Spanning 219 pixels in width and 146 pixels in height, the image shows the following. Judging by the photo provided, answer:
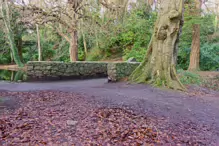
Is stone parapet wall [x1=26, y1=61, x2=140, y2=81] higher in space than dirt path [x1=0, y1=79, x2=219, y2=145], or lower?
higher

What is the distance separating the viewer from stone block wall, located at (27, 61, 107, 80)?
26.3ft

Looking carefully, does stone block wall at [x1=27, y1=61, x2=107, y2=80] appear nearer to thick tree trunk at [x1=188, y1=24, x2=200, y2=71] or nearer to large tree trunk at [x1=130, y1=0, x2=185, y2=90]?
large tree trunk at [x1=130, y1=0, x2=185, y2=90]

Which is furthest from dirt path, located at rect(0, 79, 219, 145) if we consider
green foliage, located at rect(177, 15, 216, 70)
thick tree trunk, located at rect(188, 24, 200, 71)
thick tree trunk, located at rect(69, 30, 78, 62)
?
green foliage, located at rect(177, 15, 216, 70)

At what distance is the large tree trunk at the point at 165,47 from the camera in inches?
273

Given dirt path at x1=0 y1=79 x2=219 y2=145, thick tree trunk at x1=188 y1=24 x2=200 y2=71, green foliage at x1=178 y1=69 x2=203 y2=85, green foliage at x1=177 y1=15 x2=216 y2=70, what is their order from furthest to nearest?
1. green foliage at x1=177 y1=15 x2=216 y2=70
2. thick tree trunk at x1=188 y1=24 x2=200 y2=71
3. green foliage at x1=178 y1=69 x2=203 y2=85
4. dirt path at x1=0 y1=79 x2=219 y2=145

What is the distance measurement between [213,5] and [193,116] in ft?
37.2

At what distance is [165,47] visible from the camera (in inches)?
284

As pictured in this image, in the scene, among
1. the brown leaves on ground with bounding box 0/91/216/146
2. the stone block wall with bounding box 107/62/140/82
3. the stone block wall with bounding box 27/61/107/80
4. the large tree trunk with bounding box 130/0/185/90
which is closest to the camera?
the brown leaves on ground with bounding box 0/91/216/146

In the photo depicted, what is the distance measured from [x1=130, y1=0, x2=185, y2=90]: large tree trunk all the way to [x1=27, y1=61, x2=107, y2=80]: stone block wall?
364 centimetres

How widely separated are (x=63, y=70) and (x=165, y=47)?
5.11m

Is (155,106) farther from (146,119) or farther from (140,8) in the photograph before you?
(140,8)

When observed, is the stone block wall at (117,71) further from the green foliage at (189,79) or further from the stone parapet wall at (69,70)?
the green foliage at (189,79)

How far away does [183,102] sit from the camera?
16.6 ft

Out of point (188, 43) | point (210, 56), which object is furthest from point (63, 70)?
point (210, 56)
